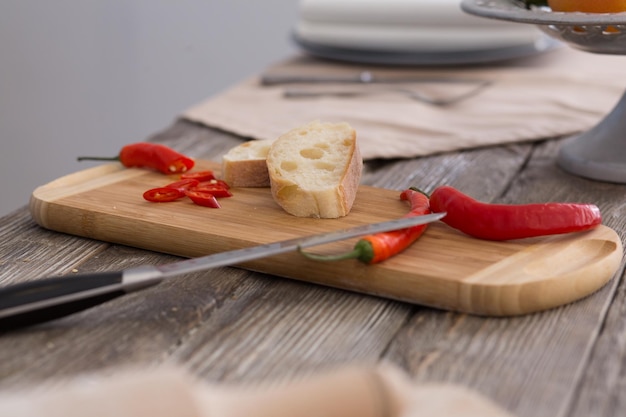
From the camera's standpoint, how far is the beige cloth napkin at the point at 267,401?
2.93 feet

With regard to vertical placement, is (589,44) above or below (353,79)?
above

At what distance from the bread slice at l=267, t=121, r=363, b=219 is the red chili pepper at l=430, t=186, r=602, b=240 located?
226 mm

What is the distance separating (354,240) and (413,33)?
4.93 feet

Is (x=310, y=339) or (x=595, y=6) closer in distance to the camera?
(x=310, y=339)

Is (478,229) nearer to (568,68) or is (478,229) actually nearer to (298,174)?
(298,174)

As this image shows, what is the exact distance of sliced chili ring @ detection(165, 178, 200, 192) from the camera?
1.57 metres

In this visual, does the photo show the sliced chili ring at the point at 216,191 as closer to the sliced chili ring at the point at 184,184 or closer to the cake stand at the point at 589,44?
the sliced chili ring at the point at 184,184

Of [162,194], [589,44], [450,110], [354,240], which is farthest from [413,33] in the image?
[354,240]

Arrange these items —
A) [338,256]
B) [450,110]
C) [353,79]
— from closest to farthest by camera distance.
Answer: [338,256] → [450,110] → [353,79]

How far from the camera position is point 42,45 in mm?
3412

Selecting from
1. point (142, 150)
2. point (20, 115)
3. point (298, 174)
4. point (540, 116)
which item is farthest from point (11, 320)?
point (20, 115)

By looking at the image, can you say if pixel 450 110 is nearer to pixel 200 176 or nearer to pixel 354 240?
pixel 200 176

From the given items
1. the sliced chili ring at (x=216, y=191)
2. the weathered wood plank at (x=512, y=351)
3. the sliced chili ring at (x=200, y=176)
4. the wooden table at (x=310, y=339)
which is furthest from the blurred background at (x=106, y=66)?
the weathered wood plank at (x=512, y=351)

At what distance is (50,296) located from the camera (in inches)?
43.2
